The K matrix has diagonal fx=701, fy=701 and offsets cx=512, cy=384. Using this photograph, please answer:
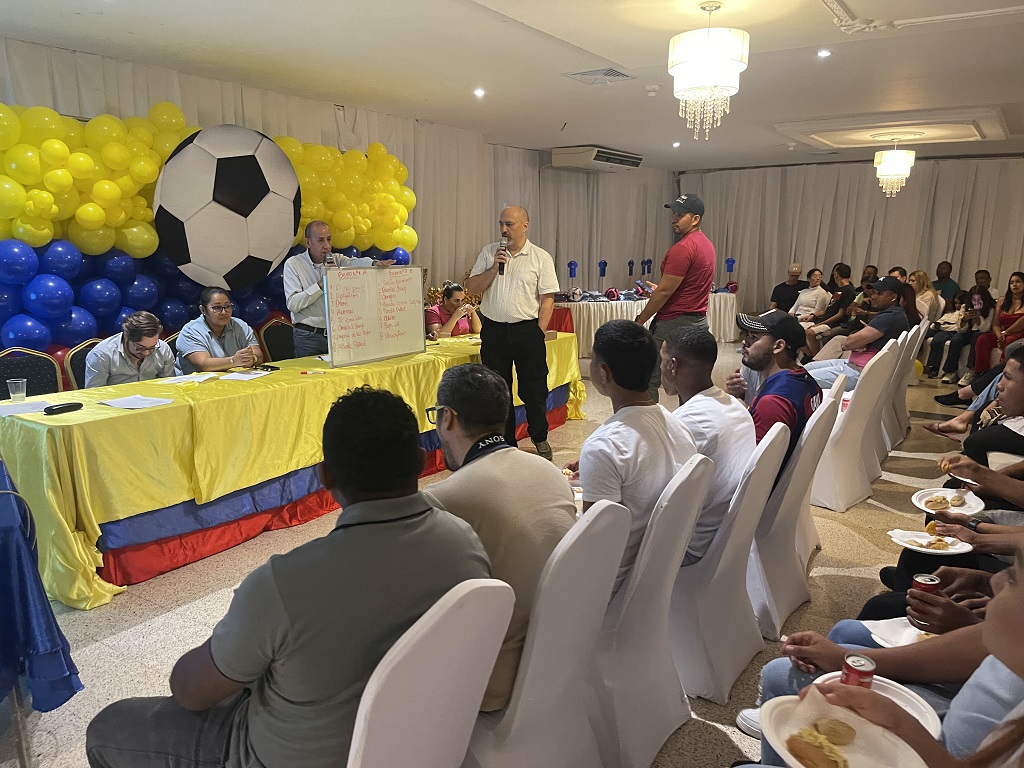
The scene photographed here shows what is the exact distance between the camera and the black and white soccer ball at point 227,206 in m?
4.11

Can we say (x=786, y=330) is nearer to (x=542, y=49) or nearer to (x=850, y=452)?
(x=850, y=452)

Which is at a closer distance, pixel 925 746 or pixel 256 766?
pixel 925 746

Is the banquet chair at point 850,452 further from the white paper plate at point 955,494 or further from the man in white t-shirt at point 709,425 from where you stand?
the man in white t-shirt at point 709,425

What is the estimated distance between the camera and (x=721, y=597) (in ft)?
6.97

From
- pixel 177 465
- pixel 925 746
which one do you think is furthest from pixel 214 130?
pixel 925 746

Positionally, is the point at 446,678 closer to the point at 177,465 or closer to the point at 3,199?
the point at 177,465

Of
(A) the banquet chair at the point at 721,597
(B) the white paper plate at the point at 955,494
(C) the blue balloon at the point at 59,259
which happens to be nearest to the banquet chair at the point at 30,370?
(C) the blue balloon at the point at 59,259

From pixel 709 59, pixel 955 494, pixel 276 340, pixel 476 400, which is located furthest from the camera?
pixel 276 340

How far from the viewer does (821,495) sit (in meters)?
3.85

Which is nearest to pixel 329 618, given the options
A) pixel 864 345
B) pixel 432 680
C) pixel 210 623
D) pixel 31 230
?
pixel 432 680

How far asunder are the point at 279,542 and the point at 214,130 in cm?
261

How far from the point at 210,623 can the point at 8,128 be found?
272 centimetres

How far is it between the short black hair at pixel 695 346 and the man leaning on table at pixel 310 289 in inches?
90.0

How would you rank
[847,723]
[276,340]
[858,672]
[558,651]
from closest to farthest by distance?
[847,723] < [858,672] < [558,651] < [276,340]
